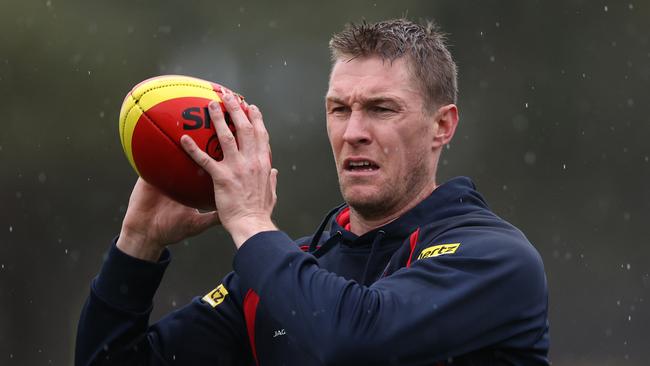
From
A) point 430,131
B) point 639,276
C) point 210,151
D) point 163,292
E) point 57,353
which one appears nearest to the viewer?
point 210,151

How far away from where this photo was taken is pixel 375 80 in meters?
3.71

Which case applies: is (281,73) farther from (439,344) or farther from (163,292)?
(439,344)

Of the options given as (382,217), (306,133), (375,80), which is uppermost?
(375,80)

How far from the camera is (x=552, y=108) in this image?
1670cm

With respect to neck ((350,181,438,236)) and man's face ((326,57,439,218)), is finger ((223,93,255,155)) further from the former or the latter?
neck ((350,181,438,236))

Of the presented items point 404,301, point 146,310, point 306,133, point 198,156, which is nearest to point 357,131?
point 198,156

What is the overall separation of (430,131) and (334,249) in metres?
0.52

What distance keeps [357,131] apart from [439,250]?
0.54 meters

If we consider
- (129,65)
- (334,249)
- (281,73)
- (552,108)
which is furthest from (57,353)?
(334,249)

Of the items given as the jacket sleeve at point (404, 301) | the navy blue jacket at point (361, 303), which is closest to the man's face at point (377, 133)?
the navy blue jacket at point (361, 303)

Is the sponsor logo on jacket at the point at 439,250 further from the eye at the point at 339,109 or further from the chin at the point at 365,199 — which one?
the eye at the point at 339,109

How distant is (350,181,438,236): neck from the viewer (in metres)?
3.80

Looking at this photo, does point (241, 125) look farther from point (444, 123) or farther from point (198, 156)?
point (444, 123)

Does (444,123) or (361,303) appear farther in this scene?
(444,123)
